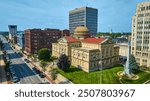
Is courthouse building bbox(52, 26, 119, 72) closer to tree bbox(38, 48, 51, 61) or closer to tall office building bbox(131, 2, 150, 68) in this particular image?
tree bbox(38, 48, 51, 61)

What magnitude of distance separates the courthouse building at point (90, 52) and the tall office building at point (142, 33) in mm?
2998

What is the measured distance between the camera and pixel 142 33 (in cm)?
1995

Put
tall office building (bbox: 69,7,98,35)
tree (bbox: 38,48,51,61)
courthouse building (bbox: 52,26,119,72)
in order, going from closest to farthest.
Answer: tall office building (bbox: 69,7,98,35)
courthouse building (bbox: 52,26,119,72)
tree (bbox: 38,48,51,61)

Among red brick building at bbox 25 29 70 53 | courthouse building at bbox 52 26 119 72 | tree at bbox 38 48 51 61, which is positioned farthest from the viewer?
red brick building at bbox 25 29 70 53

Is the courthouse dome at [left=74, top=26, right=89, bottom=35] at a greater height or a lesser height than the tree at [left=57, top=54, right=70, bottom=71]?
greater

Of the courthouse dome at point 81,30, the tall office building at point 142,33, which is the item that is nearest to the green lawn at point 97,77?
the tall office building at point 142,33

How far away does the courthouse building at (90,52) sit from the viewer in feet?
60.8

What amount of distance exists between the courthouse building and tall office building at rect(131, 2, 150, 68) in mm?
2998

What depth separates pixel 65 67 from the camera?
17906 mm

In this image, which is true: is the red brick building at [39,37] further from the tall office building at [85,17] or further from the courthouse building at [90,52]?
the tall office building at [85,17]

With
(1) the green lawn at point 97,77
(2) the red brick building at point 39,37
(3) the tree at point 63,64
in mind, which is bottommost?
(1) the green lawn at point 97,77

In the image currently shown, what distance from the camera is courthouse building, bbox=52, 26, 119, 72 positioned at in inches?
730

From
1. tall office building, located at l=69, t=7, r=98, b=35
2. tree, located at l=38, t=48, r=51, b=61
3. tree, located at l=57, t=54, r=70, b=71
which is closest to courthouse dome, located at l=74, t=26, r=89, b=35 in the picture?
tall office building, located at l=69, t=7, r=98, b=35

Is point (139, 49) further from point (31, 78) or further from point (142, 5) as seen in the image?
point (31, 78)
